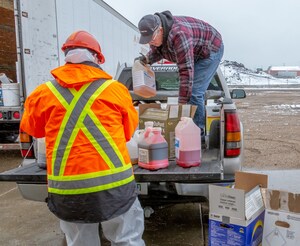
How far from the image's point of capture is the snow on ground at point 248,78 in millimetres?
57531

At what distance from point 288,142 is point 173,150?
6350mm

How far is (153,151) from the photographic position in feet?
10.3

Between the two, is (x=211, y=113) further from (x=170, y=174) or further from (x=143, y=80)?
(x=170, y=174)

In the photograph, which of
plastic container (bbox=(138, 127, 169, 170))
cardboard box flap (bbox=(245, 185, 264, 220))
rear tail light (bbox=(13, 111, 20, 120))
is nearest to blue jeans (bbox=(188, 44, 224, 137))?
plastic container (bbox=(138, 127, 169, 170))

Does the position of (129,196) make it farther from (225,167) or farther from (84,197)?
(225,167)

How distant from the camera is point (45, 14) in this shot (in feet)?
21.8

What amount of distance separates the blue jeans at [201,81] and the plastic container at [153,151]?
39.8 inches

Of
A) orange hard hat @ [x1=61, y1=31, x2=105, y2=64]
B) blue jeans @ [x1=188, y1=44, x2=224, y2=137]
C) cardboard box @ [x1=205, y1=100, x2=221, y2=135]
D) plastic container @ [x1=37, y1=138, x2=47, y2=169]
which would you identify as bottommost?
plastic container @ [x1=37, y1=138, x2=47, y2=169]

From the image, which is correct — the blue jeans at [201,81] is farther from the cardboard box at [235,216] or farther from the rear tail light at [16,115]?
the rear tail light at [16,115]

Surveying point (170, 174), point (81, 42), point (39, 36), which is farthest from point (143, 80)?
point (39, 36)

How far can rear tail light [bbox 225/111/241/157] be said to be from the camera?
11.0 ft

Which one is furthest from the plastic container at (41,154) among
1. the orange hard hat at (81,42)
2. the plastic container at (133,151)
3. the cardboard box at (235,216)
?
the cardboard box at (235,216)

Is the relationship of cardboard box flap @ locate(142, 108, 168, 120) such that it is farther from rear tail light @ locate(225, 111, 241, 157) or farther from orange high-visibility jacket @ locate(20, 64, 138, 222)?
orange high-visibility jacket @ locate(20, 64, 138, 222)

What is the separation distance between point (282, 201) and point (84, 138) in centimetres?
141
